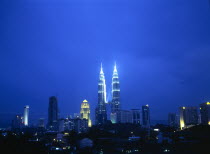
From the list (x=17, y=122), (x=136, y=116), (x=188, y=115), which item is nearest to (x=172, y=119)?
(x=136, y=116)

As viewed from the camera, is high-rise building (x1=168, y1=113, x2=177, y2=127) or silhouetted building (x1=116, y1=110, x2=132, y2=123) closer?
silhouetted building (x1=116, y1=110, x2=132, y2=123)

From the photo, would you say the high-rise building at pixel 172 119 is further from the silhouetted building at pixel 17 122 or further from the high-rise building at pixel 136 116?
the silhouetted building at pixel 17 122

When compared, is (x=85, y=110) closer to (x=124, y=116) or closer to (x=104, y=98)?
(x=104, y=98)

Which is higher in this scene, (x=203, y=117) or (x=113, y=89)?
(x=113, y=89)

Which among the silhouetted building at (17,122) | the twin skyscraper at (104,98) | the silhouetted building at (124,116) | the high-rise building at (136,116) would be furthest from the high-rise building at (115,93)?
the silhouetted building at (17,122)

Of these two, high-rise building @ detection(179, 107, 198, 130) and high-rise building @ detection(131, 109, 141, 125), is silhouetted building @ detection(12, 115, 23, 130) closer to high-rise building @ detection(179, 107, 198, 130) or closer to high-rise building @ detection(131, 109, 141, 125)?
high-rise building @ detection(131, 109, 141, 125)

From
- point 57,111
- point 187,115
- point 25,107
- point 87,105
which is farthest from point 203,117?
point 25,107

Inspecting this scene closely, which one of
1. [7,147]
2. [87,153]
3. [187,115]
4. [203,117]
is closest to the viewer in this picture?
[7,147]

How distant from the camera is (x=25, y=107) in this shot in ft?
312

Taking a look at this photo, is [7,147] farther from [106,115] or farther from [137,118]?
[106,115]

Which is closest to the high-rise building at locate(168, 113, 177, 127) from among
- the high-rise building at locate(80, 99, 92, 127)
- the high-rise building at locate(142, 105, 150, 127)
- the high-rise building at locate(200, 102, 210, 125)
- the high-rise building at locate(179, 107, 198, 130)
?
the high-rise building at locate(142, 105, 150, 127)

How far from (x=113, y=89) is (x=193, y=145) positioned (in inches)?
2989

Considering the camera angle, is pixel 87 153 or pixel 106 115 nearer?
pixel 87 153

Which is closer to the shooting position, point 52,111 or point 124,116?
point 124,116
